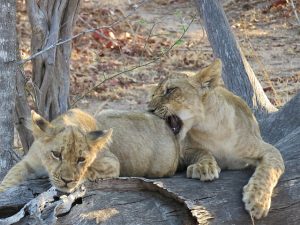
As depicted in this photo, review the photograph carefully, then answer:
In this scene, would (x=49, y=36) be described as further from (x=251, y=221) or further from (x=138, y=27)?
(x=138, y=27)

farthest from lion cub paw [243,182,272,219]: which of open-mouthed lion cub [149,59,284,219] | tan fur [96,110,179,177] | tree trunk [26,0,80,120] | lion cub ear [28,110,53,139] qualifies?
tree trunk [26,0,80,120]

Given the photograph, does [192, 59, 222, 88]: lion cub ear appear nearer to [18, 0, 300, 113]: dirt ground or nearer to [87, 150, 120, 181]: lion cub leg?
[87, 150, 120, 181]: lion cub leg

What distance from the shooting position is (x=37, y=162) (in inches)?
153

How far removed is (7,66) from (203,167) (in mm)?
1181

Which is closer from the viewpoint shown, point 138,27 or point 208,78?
point 208,78

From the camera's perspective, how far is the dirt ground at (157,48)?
8422 millimetres

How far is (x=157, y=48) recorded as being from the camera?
9.77m

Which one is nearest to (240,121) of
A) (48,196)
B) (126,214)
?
(126,214)

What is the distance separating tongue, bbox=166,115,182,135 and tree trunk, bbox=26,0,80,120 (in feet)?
3.68

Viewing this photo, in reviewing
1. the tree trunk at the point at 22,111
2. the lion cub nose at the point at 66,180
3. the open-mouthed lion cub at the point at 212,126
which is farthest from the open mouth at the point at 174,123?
the tree trunk at the point at 22,111

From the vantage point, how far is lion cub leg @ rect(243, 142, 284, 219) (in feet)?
12.5

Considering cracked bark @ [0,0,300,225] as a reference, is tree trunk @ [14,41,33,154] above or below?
above

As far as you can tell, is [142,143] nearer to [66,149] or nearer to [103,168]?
[103,168]

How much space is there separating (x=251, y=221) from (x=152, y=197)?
1.62 feet
